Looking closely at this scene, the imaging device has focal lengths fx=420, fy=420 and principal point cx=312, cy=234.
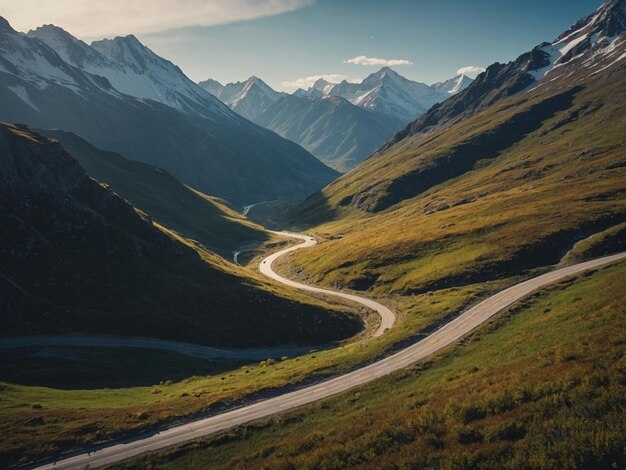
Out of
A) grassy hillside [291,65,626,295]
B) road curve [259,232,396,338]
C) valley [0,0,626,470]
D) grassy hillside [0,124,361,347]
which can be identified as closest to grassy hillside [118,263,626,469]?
valley [0,0,626,470]

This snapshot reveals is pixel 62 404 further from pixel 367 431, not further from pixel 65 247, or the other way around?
pixel 65 247

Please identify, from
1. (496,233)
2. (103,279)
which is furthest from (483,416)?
(496,233)

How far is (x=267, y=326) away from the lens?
89.0 metres

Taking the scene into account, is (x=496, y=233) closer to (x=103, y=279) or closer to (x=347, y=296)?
(x=347, y=296)

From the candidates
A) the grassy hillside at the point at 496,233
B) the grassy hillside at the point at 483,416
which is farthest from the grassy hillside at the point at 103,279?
the grassy hillside at the point at 483,416

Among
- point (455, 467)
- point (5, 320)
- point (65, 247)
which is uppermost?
point (65, 247)

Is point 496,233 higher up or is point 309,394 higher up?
point 496,233

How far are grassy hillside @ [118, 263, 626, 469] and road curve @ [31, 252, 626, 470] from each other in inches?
103

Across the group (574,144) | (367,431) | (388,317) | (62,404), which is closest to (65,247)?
(62,404)

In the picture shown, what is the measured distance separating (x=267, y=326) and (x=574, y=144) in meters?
176

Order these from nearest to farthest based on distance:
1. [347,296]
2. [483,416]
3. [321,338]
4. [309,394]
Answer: [483,416]
[309,394]
[321,338]
[347,296]

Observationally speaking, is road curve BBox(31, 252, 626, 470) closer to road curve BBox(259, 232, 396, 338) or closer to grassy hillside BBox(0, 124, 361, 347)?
road curve BBox(259, 232, 396, 338)

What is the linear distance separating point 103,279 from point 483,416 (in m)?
86.0

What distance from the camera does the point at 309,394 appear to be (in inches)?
1809
